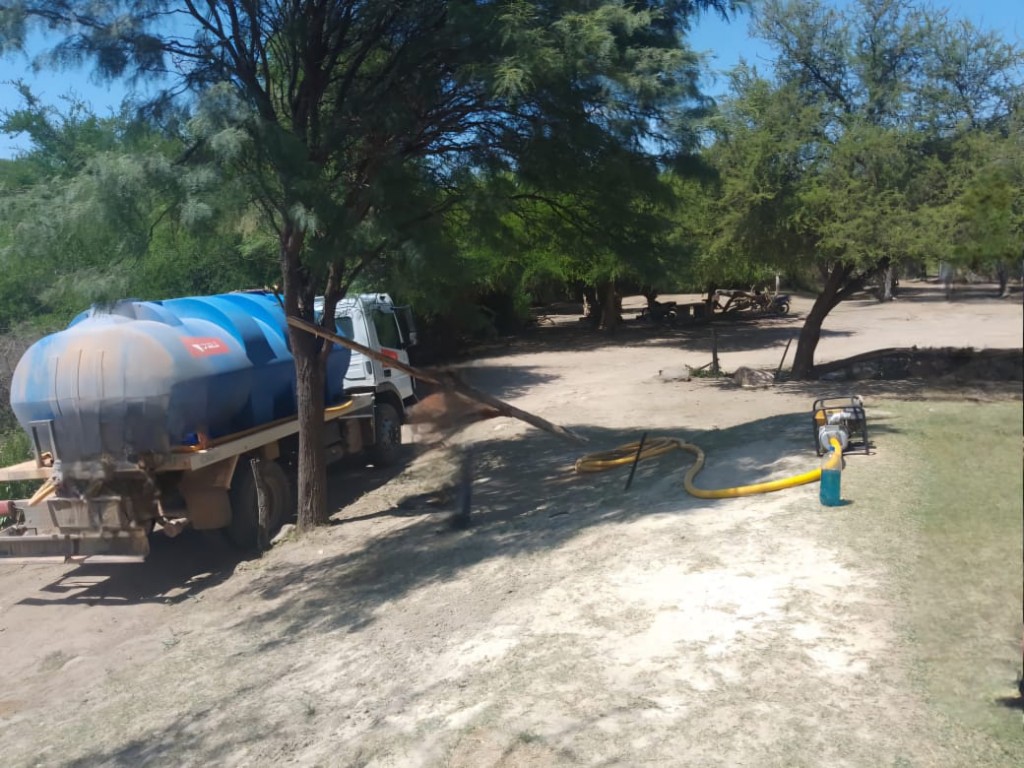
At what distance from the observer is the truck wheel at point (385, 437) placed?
14141mm

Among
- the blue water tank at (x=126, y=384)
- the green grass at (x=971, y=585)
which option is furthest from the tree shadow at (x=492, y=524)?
the green grass at (x=971, y=585)

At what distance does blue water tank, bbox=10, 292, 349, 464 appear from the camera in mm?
9242

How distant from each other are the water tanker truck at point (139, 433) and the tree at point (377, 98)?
2.58 feet

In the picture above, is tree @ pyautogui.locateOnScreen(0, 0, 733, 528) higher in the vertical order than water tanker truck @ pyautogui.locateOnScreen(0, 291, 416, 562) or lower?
higher

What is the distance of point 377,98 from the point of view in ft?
32.7

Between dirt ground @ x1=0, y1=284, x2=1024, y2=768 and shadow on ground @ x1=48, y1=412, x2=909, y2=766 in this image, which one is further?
shadow on ground @ x1=48, y1=412, x2=909, y2=766

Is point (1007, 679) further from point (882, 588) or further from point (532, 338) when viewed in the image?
point (532, 338)

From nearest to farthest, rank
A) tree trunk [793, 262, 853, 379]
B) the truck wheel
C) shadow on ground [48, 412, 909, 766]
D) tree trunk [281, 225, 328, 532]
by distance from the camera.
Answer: shadow on ground [48, 412, 909, 766]
tree trunk [281, 225, 328, 532]
the truck wheel
tree trunk [793, 262, 853, 379]

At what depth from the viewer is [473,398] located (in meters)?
11.0

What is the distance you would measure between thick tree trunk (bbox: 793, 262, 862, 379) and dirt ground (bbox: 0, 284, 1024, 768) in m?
6.80

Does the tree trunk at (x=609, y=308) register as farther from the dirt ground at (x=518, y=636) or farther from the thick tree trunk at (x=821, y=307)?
the dirt ground at (x=518, y=636)

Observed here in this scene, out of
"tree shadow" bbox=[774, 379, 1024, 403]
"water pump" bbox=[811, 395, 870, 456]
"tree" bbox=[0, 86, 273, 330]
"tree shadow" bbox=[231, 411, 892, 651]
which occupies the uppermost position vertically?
"tree" bbox=[0, 86, 273, 330]

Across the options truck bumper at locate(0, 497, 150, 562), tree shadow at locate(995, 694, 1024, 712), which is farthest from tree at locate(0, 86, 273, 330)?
tree shadow at locate(995, 694, 1024, 712)

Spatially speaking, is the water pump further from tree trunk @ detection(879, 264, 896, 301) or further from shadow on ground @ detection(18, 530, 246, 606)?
shadow on ground @ detection(18, 530, 246, 606)
